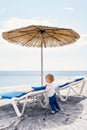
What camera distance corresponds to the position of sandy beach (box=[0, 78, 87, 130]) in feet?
17.0

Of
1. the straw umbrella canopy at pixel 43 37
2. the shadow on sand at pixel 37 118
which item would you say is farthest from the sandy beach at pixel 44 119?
the straw umbrella canopy at pixel 43 37

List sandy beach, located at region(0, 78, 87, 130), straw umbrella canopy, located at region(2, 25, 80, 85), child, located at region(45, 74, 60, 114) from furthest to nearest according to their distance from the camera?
straw umbrella canopy, located at region(2, 25, 80, 85) → child, located at region(45, 74, 60, 114) → sandy beach, located at region(0, 78, 87, 130)

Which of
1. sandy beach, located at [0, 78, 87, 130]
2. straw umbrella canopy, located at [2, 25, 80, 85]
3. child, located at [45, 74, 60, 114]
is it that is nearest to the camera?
sandy beach, located at [0, 78, 87, 130]

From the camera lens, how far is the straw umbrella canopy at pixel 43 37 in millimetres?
7670

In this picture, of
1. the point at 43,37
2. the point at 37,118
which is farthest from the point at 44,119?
Result: the point at 43,37

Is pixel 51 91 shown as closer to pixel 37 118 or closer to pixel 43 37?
pixel 37 118

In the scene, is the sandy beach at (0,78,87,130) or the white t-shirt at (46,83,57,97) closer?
the sandy beach at (0,78,87,130)

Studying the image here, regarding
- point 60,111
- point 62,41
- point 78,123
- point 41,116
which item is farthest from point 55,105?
point 62,41

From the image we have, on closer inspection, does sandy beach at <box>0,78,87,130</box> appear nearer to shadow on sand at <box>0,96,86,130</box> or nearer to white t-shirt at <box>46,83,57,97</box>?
Result: shadow on sand at <box>0,96,86,130</box>

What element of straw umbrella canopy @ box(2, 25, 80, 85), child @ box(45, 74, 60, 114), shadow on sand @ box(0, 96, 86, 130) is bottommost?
shadow on sand @ box(0, 96, 86, 130)

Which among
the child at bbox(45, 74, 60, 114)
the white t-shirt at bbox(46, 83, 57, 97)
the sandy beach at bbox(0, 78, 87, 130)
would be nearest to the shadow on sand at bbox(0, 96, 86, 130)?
the sandy beach at bbox(0, 78, 87, 130)

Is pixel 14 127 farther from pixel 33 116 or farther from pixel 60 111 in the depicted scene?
pixel 60 111

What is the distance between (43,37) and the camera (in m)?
8.45

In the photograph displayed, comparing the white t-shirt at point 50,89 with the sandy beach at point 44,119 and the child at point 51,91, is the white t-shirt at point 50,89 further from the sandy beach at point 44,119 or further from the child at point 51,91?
the sandy beach at point 44,119
